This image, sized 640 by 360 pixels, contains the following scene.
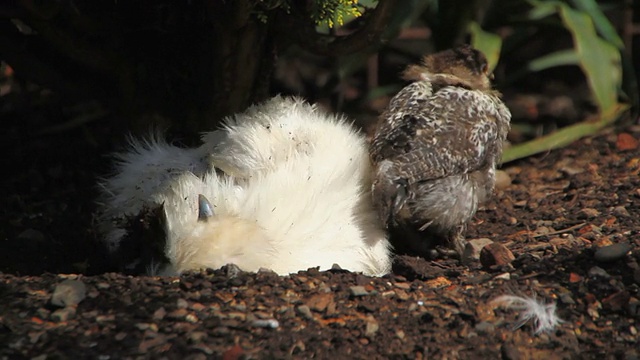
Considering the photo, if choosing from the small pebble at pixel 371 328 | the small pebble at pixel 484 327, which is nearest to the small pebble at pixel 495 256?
the small pebble at pixel 484 327

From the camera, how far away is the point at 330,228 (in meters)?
3.98

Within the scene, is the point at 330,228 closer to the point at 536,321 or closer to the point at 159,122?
the point at 536,321

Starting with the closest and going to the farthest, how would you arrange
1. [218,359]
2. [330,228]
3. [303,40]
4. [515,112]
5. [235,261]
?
1. [218,359]
2. [235,261]
3. [330,228]
4. [303,40]
5. [515,112]

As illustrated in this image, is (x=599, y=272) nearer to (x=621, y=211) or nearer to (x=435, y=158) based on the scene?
(x=435, y=158)

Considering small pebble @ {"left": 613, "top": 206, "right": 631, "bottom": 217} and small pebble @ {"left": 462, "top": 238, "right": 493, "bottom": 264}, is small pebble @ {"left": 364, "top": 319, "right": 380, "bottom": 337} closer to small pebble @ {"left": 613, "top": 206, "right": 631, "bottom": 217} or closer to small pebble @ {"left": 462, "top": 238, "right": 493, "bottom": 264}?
small pebble @ {"left": 462, "top": 238, "right": 493, "bottom": 264}

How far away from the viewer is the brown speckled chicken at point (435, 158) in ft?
13.2

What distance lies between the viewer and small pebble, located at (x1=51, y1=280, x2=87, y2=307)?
130 inches

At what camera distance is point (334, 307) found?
336cm

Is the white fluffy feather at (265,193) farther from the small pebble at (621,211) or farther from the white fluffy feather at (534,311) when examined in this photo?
the small pebble at (621,211)

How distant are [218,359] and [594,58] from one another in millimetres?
3715

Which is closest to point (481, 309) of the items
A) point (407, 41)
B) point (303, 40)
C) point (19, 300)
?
point (19, 300)

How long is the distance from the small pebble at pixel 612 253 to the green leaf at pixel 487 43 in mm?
2167

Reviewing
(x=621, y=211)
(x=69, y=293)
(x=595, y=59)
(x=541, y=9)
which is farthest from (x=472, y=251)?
(x=541, y=9)

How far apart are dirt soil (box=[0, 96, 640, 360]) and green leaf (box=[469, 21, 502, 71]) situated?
1529 millimetres
